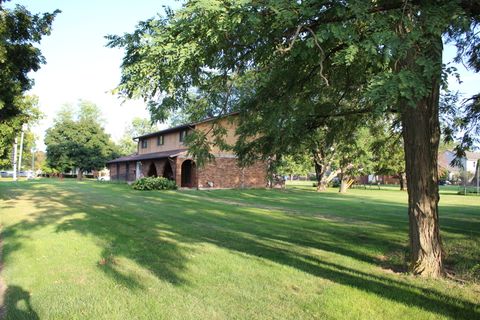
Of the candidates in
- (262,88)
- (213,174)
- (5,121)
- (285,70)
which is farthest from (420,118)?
(213,174)

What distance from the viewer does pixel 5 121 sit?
1811 centimetres

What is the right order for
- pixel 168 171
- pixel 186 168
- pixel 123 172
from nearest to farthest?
pixel 186 168 < pixel 168 171 < pixel 123 172

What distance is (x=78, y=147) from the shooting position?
62156 mm

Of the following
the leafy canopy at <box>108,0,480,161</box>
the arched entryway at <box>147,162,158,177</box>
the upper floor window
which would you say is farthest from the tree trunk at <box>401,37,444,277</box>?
the upper floor window

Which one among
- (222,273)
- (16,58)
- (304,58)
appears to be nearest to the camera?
(304,58)

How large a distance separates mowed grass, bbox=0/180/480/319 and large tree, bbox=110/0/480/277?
60.8 inches

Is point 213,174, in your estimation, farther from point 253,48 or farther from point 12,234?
point 253,48

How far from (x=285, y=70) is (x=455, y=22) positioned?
3900mm

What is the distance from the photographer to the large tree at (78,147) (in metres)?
61.3

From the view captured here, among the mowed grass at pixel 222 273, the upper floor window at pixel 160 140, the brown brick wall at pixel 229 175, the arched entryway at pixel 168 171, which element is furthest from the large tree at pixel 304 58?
the upper floor window at pixel 160 140

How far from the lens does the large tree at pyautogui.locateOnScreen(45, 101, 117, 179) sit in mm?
61344

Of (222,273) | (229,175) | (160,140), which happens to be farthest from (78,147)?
(222,273)

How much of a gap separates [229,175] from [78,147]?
110 feet

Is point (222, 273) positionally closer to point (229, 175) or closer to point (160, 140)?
point (229, 175)
